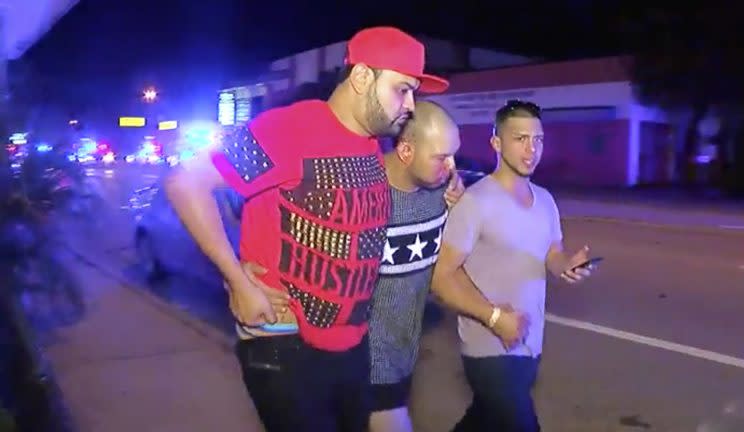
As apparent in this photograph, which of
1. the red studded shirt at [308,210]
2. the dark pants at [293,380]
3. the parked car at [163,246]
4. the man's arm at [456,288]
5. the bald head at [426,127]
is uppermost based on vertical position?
the bald head at [426,127]

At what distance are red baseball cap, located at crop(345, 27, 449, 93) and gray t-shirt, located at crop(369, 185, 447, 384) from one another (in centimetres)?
70

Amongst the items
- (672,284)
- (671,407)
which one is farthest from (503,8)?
(671,407)

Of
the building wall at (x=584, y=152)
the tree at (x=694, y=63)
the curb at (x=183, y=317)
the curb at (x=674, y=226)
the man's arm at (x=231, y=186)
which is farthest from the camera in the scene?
the building wall at (x=584, y=152)

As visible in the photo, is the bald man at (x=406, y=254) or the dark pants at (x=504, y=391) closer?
the bald man at (x=406, y=254)

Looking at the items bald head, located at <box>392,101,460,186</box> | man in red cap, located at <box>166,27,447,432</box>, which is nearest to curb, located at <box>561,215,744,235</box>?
bald head, located at <box>392,101,460,186</box>

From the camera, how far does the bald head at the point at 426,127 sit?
3314mm

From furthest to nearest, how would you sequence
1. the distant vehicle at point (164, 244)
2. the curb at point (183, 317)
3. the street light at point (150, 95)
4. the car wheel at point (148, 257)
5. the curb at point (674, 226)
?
the street light at point (150, 95)
the curb at point (674, 226)
the car wheel at point (148, 257)
the distant vehicle at point (164, 244)
the curb at point (183, 317)

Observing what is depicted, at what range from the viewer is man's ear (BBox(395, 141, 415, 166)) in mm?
3351

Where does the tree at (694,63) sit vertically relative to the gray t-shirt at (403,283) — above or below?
above

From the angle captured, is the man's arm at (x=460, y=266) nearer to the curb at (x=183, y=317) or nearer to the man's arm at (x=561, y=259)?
the man's arm at (x=561, y=259)

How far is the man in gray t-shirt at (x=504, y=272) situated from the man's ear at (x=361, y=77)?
1.02 meters

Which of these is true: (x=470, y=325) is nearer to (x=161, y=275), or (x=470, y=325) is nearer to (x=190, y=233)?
(x=190, y=233)

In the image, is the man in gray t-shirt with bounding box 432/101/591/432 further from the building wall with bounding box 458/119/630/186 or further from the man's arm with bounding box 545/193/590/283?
the building wall with bounding box 458/119/630/186

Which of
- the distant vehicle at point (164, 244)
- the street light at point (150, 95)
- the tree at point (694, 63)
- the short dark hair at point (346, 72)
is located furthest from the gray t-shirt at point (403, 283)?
the street light at point (150, 95)
